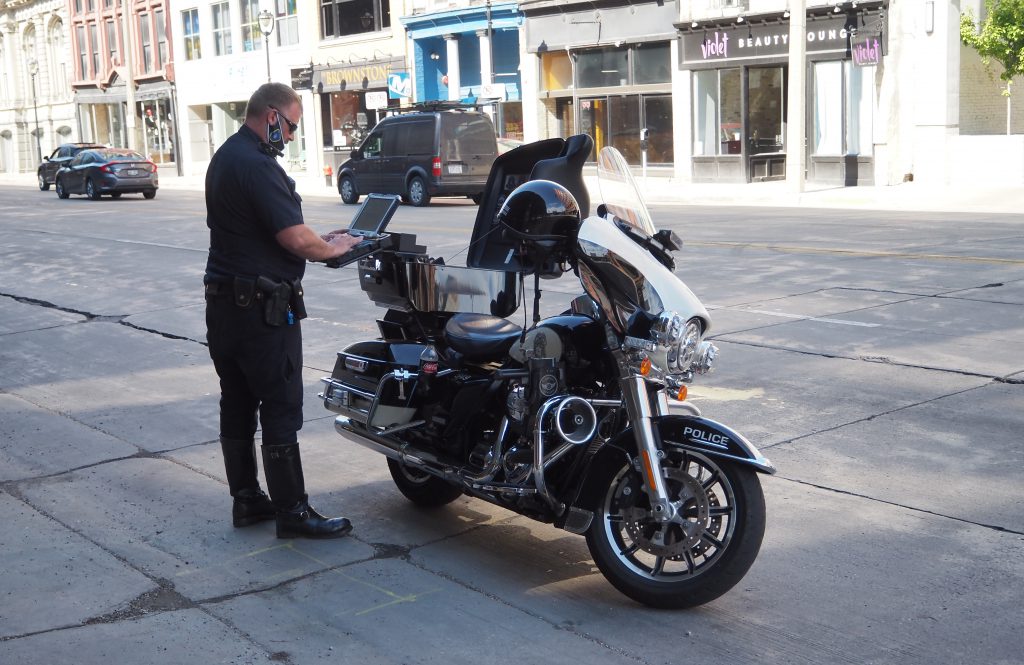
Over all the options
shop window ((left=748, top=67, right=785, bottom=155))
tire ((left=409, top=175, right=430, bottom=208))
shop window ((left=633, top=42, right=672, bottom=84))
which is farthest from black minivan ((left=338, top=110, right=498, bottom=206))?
shop window ((left=633, top=42, right=672, bottom=84))

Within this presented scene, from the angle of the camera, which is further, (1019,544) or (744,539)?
(1019,544)

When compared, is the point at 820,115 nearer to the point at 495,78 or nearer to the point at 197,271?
the point at 495,78

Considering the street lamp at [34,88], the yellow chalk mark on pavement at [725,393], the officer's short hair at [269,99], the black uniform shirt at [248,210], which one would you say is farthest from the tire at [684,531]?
the street lamp at [34,88]

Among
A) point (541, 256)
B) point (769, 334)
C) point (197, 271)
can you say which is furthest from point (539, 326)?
point (197, 271)

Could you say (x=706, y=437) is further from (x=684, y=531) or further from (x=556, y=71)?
(x=556, y=71)

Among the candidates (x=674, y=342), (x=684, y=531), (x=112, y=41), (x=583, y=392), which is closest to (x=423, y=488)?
(x=583, y=392)

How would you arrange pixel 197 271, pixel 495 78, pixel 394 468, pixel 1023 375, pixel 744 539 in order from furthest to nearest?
pixel 495 78 < pixel 197 271 < pixel 1023 375 < pixel 394 468 < pixel 744 539

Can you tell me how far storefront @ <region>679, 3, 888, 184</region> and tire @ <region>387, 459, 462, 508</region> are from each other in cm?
2388

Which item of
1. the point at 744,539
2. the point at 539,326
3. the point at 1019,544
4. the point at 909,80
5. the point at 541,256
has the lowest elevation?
the point at 1019,544

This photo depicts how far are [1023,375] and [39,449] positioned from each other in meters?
6.44

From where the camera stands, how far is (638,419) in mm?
4312

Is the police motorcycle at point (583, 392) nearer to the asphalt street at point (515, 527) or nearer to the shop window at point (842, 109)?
the asphalt street at point (515, 527)

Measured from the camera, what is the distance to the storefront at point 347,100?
139ft

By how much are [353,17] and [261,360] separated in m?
41.0
